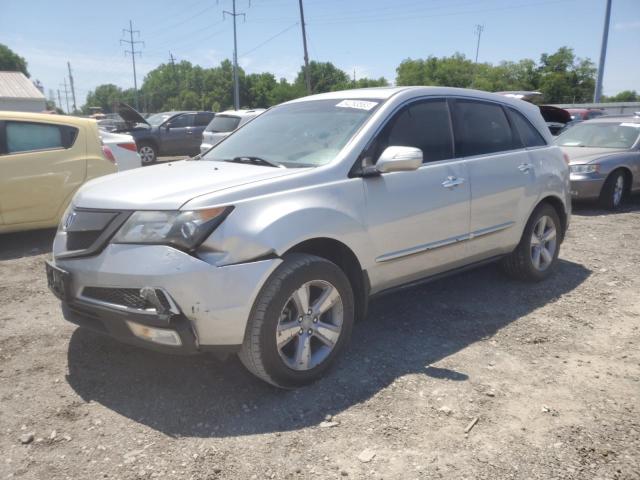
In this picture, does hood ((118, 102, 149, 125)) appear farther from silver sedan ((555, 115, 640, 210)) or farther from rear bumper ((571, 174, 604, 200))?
rear bumper ((571, 174, 604, 200))

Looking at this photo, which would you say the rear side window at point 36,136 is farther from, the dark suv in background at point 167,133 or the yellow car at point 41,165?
the dark suv in background at point 167,133

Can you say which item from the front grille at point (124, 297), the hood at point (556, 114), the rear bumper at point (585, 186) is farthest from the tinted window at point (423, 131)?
the hood at point (556, 114)

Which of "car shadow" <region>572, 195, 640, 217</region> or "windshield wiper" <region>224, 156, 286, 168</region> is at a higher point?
"windshield wiper" <region>224, 156, 286, 168</region>

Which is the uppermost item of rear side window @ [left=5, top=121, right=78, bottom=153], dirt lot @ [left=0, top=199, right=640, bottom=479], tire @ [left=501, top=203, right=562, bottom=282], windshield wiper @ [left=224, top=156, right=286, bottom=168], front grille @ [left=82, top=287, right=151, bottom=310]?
rear side window @ [left=5, top=121, right=78, bottom=153]

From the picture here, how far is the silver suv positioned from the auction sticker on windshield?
1cm

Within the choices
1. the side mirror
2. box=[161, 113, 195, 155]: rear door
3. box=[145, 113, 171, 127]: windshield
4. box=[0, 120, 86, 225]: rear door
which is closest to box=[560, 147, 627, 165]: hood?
the side mirror

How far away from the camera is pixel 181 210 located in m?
2.77

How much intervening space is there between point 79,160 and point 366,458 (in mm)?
5219

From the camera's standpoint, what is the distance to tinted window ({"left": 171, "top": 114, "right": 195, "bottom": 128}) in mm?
17078

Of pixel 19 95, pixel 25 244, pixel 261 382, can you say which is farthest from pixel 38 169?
pixel 19 95

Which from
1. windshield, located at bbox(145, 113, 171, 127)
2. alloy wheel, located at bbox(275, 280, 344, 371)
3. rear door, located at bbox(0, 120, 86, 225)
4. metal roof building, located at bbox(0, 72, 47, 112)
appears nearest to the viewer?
alloy wheel, located at bbox(275, 280, 344, 371)

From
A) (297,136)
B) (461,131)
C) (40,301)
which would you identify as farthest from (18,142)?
(461,131)

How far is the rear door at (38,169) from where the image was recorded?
5855 millimetres

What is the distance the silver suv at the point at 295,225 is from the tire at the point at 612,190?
492 cm
